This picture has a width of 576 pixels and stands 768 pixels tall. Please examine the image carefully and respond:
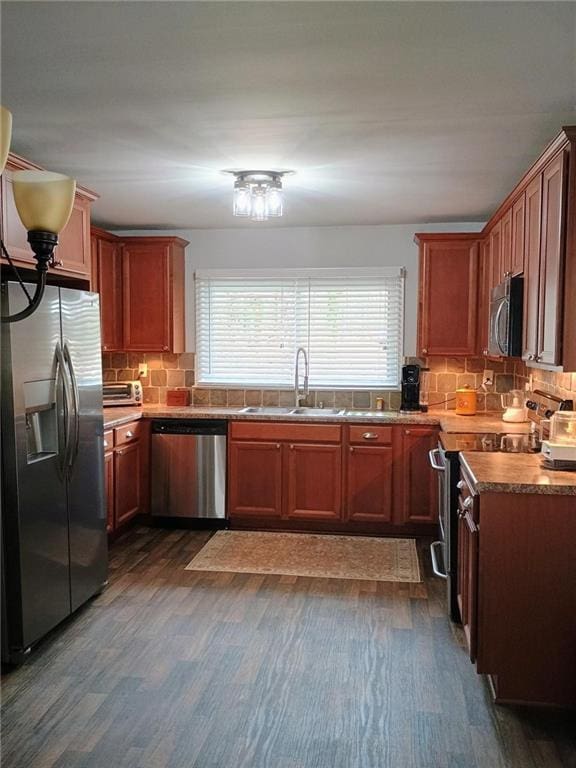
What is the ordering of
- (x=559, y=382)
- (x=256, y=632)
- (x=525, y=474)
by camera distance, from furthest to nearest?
(x=559, y=382)
(x=256, y=632)
(x=525, y=474)

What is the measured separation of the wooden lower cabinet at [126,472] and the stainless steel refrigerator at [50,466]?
2.71 ft

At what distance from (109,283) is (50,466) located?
240cm

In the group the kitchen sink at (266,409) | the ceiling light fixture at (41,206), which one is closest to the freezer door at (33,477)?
the ceiling light fixture at (41,206)

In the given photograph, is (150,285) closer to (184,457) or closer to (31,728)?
(184,457)

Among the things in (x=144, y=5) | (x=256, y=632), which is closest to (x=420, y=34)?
(x=144, y=5)

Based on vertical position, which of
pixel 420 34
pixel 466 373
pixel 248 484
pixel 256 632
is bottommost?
pixel 256 632

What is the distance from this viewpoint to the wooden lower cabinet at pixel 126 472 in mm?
4470

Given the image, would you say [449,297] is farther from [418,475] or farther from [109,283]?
[109,283]

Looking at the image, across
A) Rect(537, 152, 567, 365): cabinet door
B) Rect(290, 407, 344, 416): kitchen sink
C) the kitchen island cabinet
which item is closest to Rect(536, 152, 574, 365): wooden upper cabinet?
Rect(537, 152, 567, 365): cabinet door

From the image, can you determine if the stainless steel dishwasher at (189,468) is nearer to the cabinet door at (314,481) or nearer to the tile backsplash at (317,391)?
the cabinet door at (314,481)

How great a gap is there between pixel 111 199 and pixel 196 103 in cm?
198

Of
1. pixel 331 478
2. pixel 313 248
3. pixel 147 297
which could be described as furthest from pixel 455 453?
pixel 147 297

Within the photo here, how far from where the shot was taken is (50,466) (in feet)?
10.2

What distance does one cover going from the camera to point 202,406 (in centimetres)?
551
